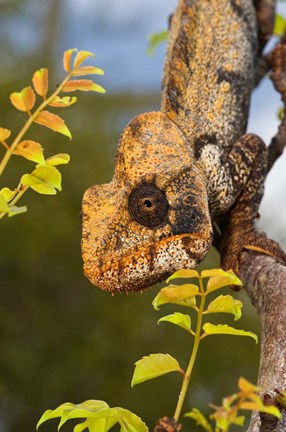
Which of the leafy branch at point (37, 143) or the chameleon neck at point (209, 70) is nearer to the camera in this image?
the leafy branch at point (37, 143)

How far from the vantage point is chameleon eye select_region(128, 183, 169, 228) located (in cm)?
174

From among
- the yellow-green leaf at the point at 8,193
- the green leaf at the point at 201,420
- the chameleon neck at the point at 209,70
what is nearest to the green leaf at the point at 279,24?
the chameleon neck at the point at 209,70

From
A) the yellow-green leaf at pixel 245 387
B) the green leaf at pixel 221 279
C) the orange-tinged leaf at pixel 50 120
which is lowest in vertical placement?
the yellow-green leaf at pixel 245 387

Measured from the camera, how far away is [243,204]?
6.84 ft

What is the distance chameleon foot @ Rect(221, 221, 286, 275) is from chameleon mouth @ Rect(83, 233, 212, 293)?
94 millimetres

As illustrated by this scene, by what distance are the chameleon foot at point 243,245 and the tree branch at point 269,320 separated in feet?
0.06

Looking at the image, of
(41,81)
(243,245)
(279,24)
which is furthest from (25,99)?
(279,24)

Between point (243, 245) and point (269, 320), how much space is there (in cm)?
44

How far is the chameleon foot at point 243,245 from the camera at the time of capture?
1.79 meters

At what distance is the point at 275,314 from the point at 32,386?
17.5ft

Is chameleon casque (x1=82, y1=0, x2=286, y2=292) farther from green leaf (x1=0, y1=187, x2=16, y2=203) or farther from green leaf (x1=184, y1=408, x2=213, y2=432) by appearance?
green leaf (x1=184, y1=408, x2=213, y2=432)

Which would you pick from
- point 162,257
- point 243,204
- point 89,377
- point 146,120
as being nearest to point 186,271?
point 162,257

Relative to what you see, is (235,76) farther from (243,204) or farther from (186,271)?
(186,271)

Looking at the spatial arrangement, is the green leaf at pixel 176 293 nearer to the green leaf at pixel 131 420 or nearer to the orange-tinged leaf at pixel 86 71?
the green leaf at pixel 131 420
